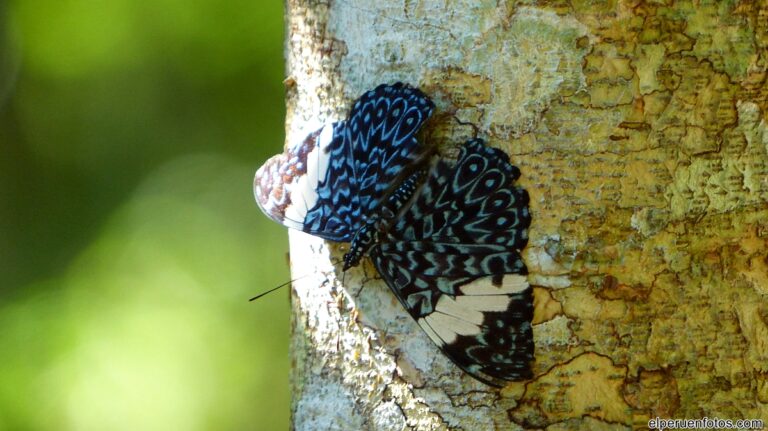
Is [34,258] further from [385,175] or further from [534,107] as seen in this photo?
[534,107]

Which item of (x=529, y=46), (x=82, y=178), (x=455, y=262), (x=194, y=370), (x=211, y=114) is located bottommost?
(x=194, y=370)

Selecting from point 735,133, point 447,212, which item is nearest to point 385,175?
point 447,212

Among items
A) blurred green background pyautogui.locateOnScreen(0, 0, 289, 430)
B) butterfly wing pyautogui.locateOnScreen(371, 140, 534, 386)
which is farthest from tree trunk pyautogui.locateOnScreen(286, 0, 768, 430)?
blurred green background pyautogui.locateOnScreen(0, 0, 289, 430)

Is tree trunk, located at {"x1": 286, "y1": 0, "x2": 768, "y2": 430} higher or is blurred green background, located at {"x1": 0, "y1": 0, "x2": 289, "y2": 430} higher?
tree trunk, located at {"x1": 286, "y1": 0, "x2": 768, "y2": 430}

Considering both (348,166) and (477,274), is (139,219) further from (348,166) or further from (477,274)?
(477,274)

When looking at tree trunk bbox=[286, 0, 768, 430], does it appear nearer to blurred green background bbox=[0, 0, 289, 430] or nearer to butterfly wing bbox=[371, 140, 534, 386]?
butterfly wing bbox=[371, 140, 534, 386]

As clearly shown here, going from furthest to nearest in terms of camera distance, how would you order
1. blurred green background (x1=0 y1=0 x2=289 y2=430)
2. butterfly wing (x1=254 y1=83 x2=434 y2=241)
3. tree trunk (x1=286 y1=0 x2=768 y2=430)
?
blurred green background (x1=0 y1=0 x2=289 y2=430) → butterfly wing (x1=254 y1=83 x2=434 y2=241) → tree trunk (x1=286 y1=0 x2=768 y2=430)
